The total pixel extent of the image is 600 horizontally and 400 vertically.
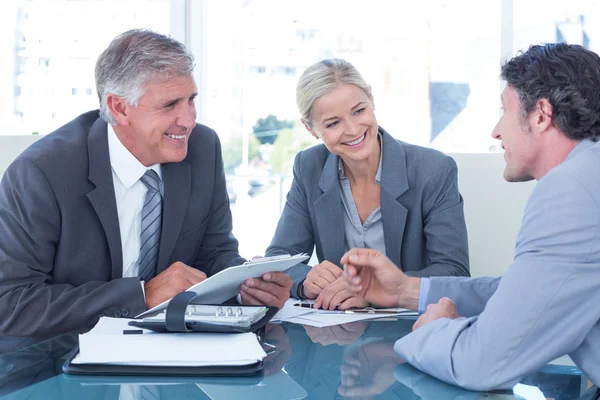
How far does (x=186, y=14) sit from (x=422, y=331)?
123 inches

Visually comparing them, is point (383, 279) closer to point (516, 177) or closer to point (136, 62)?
point (516, 177)

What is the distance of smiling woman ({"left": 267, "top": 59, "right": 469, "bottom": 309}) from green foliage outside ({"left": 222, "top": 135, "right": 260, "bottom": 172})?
6.58 feet

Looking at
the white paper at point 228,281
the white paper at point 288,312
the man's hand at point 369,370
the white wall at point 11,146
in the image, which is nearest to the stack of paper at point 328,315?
the white paper at point 288,312

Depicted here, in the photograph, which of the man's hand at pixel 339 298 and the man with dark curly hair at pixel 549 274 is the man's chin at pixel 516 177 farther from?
the man's hand at pixel 339 298

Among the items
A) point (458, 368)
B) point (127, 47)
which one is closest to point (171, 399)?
point (458, 368)

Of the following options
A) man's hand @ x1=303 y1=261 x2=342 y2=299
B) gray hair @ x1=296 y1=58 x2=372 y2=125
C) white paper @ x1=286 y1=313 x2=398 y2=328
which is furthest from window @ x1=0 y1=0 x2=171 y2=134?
white paper @ x1=286 y1=313 x2=398 y2=328

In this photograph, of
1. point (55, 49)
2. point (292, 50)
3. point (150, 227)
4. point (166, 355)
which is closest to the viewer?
point (166, 355)

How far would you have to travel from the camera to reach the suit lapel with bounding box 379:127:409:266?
7.72 ft

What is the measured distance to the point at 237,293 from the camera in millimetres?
1852

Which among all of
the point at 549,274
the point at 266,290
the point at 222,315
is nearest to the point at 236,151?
the point at 266,290

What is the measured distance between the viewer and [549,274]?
117cm

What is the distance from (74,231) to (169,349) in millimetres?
722

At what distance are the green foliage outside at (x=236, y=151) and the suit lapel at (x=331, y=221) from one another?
2109 millimetres

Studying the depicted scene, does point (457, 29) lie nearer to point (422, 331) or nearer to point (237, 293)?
point (237, 293)
